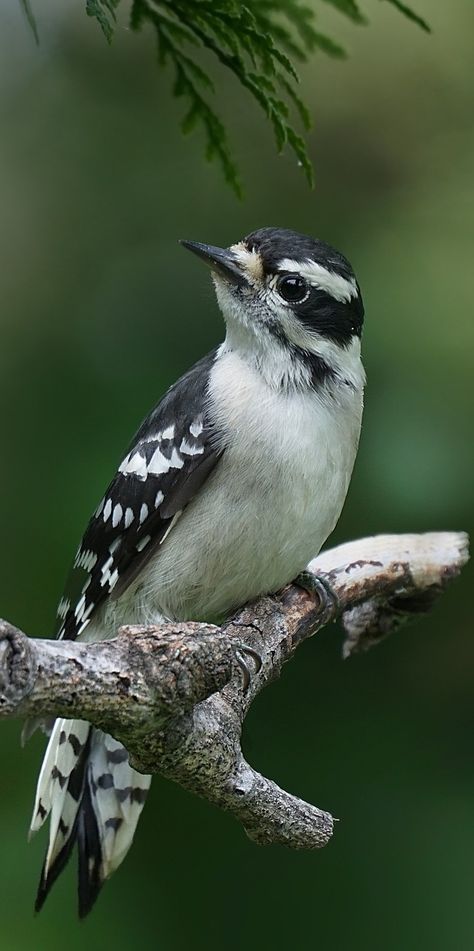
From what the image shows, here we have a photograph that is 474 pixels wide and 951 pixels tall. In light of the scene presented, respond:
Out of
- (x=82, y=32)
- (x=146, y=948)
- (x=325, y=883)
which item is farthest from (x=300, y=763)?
(x=82, y=32)

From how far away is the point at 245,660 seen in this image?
A: 2.48 m

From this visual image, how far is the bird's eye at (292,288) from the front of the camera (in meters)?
2.72

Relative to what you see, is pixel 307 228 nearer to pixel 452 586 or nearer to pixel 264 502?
pixel 452 586

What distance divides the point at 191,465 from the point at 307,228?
5.50ft

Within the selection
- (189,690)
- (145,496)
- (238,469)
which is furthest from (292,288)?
(189,690)

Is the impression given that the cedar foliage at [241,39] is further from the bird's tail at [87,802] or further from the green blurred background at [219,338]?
the bird's tail at [87,802]

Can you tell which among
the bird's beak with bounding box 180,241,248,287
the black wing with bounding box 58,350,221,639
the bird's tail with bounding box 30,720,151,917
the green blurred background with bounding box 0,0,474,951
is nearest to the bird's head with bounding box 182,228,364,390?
the bird's beak with bounding box 180,241,248,287

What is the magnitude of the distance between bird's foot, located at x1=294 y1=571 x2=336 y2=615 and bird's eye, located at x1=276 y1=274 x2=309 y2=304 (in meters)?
0.73

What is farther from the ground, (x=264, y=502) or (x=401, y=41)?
(x=401, y=41)

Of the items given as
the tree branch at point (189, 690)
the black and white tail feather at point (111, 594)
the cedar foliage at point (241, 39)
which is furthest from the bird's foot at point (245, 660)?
the cedar foliage at point (241, 39)

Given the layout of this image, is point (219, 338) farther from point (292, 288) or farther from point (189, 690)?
point (189, 690)

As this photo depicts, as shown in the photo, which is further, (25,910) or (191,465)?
(25,910)

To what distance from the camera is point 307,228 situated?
4.12 metres

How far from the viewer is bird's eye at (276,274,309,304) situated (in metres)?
2.72
